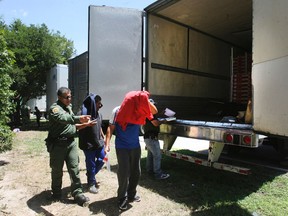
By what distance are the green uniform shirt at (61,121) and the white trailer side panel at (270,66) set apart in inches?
90.4

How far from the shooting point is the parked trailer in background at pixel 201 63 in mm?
3098

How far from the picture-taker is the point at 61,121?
3.62 m

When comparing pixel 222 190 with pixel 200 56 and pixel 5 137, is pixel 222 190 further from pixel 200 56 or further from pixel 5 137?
pixel 5 137

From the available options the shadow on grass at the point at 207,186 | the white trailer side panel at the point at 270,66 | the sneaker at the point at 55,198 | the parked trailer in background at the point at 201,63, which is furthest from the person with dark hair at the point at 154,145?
the white trailer side panel at the point at 270,66

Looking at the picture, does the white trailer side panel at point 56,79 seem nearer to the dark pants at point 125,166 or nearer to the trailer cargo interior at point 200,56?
the trailer cargo interior at point 200,56

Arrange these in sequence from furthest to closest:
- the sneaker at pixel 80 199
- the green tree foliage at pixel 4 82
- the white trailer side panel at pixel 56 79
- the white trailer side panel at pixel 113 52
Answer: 1. the white trailer side panel at pixel 56 79
2. the green tree foliage at pixel 4 82
3. the white trailer side panel at pixel 113 52
4. the sneaker at pixel 80 199

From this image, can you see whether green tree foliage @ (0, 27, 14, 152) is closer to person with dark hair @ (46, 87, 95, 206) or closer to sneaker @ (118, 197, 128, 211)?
person with dark hair @ (46, 87, 95, 206)

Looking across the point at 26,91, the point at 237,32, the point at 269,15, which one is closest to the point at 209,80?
the point at 237,32

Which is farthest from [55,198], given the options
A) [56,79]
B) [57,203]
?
[56,79]

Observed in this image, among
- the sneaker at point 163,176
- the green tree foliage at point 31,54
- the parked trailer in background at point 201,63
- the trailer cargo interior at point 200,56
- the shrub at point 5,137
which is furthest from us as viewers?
the green tree foliage at point 31,54

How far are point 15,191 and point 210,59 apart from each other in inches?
223

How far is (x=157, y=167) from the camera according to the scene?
4.96 m

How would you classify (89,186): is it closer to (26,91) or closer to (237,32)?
(237,32)

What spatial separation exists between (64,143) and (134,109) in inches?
41.8
